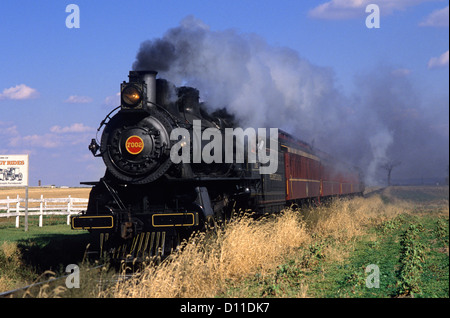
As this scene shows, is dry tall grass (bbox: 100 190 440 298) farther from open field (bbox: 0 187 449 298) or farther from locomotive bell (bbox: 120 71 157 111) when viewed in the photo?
locomotive bell (bbox: 120 71 157 111)

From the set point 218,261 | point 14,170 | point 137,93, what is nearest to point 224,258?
point 218,261

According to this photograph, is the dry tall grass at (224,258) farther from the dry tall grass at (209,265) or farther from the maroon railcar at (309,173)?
the maroon railcar at (309,173)

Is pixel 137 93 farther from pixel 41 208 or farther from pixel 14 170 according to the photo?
pixel 41 208

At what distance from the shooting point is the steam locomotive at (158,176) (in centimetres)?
1070

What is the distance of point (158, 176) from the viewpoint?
35.7 ft

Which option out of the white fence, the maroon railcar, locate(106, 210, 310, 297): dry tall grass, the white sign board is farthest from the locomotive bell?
the white fence

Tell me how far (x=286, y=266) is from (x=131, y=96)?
184 inches

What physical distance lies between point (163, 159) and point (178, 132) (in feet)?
2.07

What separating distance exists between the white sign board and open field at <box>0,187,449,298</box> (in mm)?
6524

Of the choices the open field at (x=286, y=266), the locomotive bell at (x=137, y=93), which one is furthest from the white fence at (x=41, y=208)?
the locomotive bell at (x=137, y=93)

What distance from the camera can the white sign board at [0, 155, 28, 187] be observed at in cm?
2038

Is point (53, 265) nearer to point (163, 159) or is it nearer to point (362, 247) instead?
point (163, 159)

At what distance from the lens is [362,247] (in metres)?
13.2
